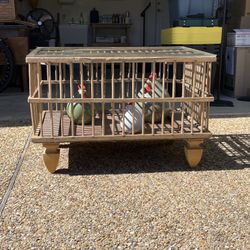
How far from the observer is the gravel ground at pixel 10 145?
3328 millimetres

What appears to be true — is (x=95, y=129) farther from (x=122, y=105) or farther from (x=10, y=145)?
(x=10, y=145)

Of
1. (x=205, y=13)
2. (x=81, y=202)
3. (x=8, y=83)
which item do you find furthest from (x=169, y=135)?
(x=8, y=83)

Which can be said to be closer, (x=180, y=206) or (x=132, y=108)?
(x=180, y=206)

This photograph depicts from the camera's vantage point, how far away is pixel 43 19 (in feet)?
30.5

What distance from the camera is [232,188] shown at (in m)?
3.09

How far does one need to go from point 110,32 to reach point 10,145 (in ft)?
22.0

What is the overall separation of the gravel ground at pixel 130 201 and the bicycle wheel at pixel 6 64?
299 centimetres

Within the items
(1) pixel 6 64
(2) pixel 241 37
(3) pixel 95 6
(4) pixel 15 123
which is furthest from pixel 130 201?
(3) pixel 95 6

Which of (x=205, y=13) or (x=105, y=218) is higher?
(x=205, y=13)

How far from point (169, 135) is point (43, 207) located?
1159mm

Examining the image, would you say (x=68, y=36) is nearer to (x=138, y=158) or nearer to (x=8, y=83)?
(x=8, y=83)

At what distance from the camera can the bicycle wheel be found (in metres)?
6.62

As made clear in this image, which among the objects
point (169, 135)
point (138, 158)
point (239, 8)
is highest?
point (239, 8)

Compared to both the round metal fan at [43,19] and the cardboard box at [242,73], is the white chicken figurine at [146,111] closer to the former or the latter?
the cardboard box at [242,73]
